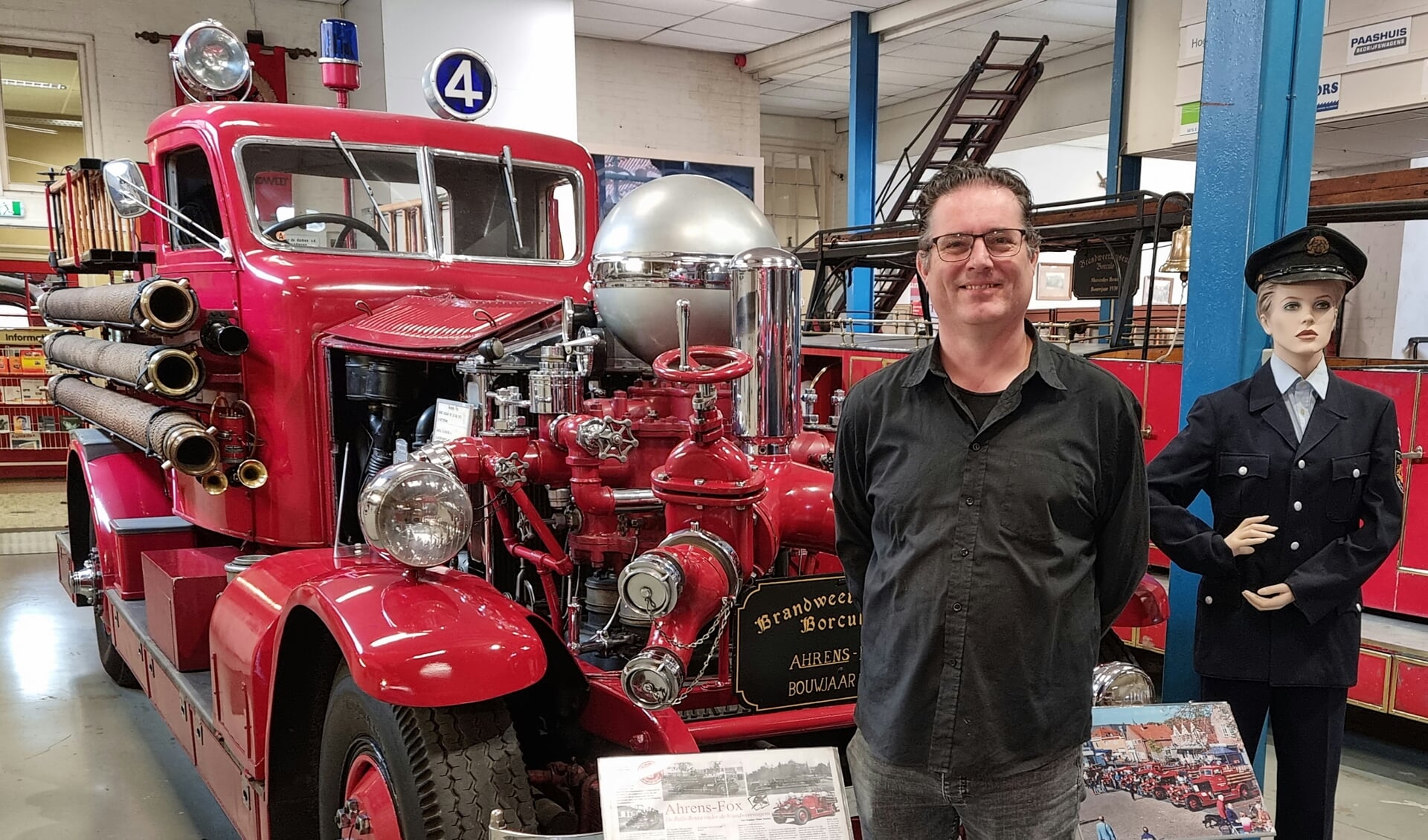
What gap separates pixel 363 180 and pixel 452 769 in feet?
7.39

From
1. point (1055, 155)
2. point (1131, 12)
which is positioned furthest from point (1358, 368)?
point (1055, 155)

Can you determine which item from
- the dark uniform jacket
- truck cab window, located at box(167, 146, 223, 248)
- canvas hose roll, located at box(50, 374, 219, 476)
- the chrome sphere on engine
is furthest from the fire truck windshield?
the dark uniform jacket

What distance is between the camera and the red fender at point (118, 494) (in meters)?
3.94

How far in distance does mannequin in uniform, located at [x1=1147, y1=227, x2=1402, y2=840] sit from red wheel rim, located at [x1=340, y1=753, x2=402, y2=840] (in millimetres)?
1754

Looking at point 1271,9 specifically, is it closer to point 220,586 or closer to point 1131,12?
point 220,586

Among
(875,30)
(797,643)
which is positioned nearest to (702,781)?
(797,643)

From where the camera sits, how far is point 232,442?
329 cm

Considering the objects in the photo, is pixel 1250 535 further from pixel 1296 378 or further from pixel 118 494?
pixel 118 494

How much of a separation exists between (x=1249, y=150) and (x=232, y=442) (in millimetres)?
3139

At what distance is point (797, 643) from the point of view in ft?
7.05

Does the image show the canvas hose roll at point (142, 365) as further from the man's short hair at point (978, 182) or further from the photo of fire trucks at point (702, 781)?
the man's short hair at point (978, 182)

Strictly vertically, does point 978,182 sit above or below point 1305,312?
above

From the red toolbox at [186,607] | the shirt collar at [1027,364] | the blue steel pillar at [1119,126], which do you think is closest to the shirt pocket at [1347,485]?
the shirt collar at [1027,364]

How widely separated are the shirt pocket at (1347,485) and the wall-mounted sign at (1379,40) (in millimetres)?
4680
